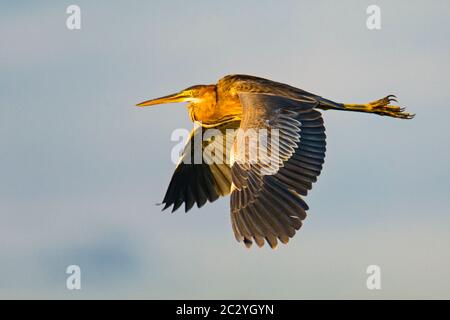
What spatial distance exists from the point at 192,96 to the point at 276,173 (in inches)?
121

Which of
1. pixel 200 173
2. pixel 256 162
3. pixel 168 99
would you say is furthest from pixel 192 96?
pixel 256 162

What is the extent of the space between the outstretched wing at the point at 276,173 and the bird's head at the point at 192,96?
1587 millimetres

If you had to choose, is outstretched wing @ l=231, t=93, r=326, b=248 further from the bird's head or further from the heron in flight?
the bird's head

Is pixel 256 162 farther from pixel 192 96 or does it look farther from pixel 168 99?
pixel 168 99

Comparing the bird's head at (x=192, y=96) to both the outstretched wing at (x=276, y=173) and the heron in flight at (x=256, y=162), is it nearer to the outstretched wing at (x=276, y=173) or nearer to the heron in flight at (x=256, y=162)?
the heron in flight at (x=256, y=162)

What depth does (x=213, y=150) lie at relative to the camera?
1731 cm

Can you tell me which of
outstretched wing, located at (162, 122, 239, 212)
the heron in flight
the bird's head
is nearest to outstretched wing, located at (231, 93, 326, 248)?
the heron in flight

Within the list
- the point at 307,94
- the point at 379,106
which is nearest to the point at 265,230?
the point at 307,94

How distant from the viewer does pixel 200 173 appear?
17.1 meters

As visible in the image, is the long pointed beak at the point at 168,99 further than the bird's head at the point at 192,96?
Yes

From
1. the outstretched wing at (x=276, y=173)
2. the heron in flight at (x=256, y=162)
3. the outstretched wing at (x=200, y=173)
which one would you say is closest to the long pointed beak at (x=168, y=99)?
the heron in flight at (x=256, y=162)

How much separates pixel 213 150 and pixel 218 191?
0.63m

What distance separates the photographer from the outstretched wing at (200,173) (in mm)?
16969

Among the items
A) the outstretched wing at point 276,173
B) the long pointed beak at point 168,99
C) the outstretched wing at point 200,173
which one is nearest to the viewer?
the outstretched wing at point 276,173
